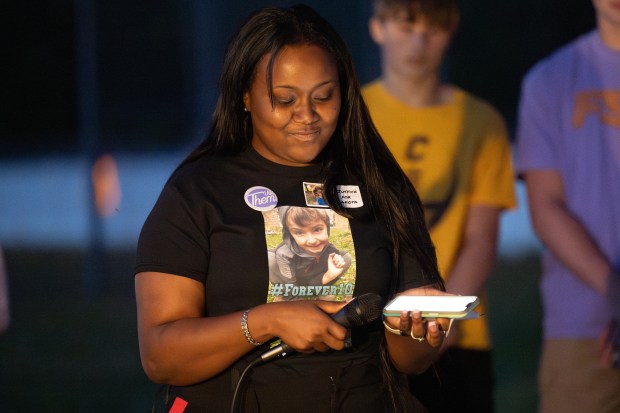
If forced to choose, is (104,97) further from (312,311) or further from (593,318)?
(312,311)

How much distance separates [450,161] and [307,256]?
5.53 ft

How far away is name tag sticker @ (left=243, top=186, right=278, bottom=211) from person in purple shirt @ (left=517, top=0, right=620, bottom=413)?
1.77 m

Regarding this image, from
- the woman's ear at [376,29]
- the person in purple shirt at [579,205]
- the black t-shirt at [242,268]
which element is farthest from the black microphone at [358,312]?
the woman's ear at [376,29]

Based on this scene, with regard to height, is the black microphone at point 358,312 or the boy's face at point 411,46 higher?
the boy's face at point 411,46

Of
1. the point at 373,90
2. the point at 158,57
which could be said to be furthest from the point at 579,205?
the point at 158,57

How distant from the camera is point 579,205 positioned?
158 inches

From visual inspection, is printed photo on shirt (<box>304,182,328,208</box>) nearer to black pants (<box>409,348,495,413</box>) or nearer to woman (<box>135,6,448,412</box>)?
woman (<box>135,6,448,412</box>)

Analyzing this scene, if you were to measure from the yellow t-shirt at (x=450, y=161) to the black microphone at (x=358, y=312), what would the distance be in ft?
5.49

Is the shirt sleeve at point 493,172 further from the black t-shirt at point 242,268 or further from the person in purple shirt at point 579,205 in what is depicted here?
the black t-shirt at point 242,268

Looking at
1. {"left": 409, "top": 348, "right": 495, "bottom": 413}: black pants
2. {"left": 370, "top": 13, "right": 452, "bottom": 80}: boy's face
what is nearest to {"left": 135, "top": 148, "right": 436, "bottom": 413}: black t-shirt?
{"left": 409, "top": 348, "right": 495, "bottom": 413}: black pants

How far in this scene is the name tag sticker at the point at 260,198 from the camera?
2.57 m

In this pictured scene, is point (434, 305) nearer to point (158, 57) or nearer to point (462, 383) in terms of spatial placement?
point (462, 383)

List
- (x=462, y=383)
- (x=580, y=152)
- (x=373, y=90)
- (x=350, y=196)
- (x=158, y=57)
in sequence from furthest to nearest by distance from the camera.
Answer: (x=158, y=57)
(x=373, y=90)
(x=462, y=383)
(x=580, y=152)
(x=350, y=196)

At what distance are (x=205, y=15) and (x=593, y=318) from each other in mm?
2146
